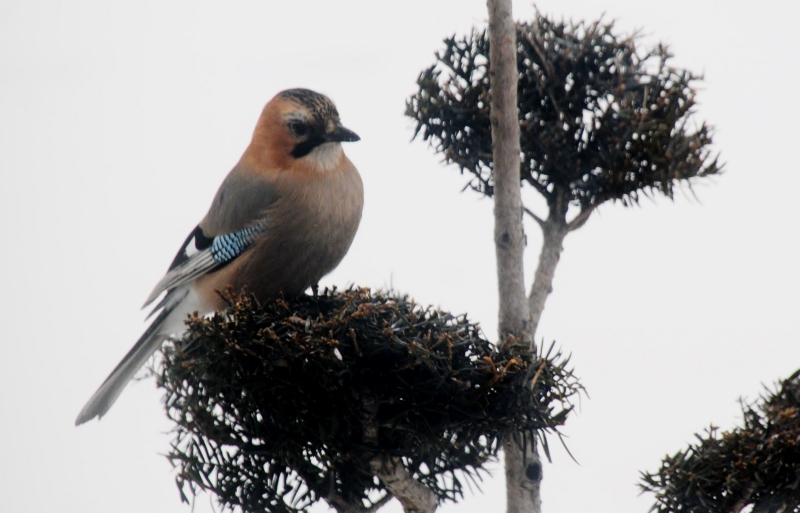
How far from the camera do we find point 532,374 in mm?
1775

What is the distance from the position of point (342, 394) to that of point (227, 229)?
0.88 metres

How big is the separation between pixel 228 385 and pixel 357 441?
10.7 inches

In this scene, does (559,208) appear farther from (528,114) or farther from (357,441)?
(357,441)

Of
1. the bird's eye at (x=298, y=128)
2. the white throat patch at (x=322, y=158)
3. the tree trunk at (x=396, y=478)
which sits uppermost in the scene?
the bird's eye at (x=298, y=128)

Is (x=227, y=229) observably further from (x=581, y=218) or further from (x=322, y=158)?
(x=581, y=218)

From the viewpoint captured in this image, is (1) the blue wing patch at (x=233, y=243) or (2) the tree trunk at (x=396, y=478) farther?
(1) the blue wing patch at (x=233, y=243)

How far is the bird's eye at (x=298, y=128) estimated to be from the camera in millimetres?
2379

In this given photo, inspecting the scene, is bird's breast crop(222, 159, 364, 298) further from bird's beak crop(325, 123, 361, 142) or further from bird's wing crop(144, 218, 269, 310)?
bird's beak crop(325, 123, 361, 142)

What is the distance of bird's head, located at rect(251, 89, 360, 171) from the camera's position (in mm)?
2305

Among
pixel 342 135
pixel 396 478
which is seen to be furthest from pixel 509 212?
pixel 396 478

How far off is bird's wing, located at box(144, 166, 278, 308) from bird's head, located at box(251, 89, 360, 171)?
9 cm

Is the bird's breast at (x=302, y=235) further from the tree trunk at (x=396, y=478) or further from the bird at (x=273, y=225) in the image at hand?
the tree trunk at (x=396, y=478)

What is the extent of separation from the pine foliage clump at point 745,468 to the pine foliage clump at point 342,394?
233 mm

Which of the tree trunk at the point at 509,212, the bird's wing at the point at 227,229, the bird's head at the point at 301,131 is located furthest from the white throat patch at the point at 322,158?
the tree trunk at the point at 509,212
